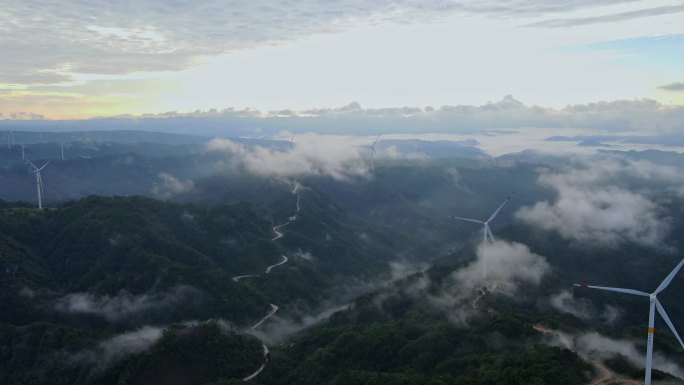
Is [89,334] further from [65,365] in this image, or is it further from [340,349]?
[340,349]

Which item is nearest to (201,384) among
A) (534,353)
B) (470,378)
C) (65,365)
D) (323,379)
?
(323,379)

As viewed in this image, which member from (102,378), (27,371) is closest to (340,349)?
(102,378)

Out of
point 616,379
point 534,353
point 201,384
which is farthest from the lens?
point 201,384

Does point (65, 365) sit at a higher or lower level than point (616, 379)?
lower

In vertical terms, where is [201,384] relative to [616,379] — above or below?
below

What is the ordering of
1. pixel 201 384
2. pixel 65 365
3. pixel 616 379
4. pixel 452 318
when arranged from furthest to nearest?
pixel 452 318
pixel 65 365
pixel 201 384
pixel 616 379

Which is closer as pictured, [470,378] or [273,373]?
[470,378]

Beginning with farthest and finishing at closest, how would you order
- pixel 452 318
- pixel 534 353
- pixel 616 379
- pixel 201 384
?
pixel 452 318
pixel 201 384
pixel 534 353
pixel 616 379

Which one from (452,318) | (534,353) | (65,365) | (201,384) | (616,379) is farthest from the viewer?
(452,318)

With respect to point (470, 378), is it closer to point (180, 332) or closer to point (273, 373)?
point (273, 373)
